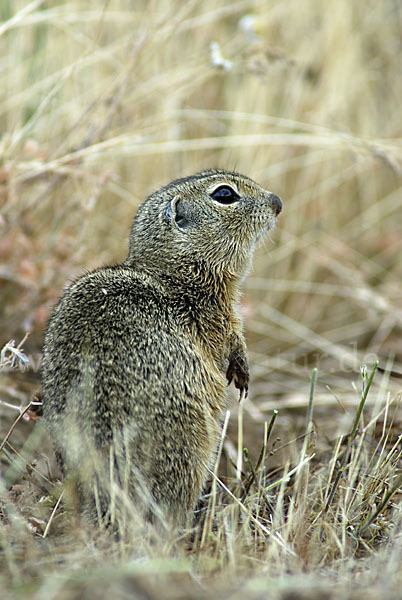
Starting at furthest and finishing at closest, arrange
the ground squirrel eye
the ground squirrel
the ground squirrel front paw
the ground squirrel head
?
1. the ground squirrel eye
2. the ground squirrel head
3. the ground squirrel front paw
4. the ground squirrel

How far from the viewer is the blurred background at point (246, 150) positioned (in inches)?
175

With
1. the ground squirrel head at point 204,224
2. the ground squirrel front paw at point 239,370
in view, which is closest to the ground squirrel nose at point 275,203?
the ground squirrel head at point 204,224

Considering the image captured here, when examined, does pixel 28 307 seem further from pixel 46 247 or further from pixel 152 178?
pixel 152 178

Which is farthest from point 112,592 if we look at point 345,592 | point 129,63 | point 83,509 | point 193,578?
point 129,63

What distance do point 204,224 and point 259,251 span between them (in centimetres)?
260

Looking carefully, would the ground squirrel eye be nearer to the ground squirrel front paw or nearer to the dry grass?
the ground squirrel front paw

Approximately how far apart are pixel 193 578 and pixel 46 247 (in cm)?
302

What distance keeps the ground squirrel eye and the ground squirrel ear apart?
0.56ft

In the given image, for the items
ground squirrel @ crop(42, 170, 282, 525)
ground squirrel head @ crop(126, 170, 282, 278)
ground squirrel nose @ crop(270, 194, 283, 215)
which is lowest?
ground squirrel @ crop(42, 170, 282, 525)

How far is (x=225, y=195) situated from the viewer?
3.51 metres

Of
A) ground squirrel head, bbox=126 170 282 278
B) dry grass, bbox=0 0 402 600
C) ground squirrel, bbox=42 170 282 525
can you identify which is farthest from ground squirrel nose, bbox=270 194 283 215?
dry grass, bbox=0 0 402 600

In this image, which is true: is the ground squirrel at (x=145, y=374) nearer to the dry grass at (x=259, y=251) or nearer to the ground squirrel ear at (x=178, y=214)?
the ground squirrel ear at (x=178, y=214)

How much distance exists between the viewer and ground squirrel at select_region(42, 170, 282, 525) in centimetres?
259

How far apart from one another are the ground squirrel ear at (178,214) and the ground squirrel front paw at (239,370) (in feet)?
2.14
